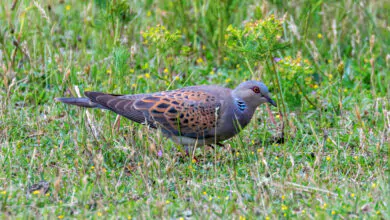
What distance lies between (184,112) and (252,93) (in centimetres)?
64

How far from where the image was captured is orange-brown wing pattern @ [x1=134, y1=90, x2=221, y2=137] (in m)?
5.56

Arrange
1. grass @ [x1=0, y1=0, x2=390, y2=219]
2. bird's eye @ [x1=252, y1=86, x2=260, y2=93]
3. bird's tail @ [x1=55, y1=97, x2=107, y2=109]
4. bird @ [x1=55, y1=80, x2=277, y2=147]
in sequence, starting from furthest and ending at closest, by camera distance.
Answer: bird's eye @ [x1=252, y1=86, x2=260, y2=93], bird's tail @ [x1=55, y1=97, x2=107, y2=109], bird @ [x1=55, y1=80, x2=277, y2=147], grass @ [x1=0, y1=0, x2=390, y2=219]

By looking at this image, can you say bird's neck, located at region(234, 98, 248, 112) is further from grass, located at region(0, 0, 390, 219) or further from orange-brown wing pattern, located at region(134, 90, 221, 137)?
grass, located at region(0, 0, 390, 219)

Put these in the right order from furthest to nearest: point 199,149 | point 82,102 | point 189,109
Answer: point 199,149 < point 82,102 < point 189,109

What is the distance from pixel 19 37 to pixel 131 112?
1.82m

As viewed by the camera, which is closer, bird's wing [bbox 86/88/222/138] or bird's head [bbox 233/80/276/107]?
bird's wing [bbox 86/88/222/138]

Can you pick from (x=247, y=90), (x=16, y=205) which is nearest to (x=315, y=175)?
(x=247, y=90)

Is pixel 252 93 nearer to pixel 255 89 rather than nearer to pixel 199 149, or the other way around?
pixel 255 89

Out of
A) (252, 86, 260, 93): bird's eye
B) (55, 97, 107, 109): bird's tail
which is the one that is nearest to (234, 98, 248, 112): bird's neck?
(252, 86, 260, 93): bird's eye

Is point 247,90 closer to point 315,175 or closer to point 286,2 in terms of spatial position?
point 315,175

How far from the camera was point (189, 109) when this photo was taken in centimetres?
557

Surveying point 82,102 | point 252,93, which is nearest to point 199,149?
point 252,93

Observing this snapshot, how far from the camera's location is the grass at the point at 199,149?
4.53 metres

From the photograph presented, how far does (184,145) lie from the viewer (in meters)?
5.77
